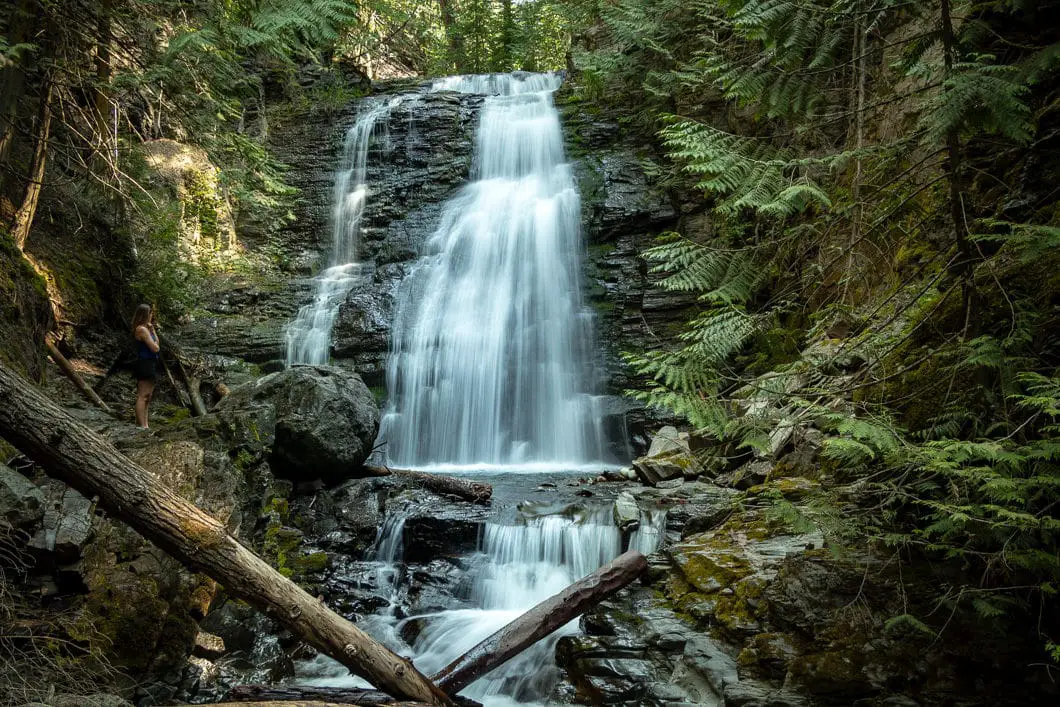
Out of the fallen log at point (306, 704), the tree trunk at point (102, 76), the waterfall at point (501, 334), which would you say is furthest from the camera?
the waterfall at point (501, 334)

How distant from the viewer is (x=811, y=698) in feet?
12.8

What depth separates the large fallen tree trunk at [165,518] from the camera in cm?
348

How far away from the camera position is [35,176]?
7059mm

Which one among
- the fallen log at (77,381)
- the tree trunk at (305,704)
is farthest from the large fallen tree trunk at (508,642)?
the fallen log at (77,381)

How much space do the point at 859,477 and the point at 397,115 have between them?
14754mm

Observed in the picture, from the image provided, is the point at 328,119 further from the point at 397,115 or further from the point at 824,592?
the point at 824,592

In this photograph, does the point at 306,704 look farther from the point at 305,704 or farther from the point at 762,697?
the point at 762,697

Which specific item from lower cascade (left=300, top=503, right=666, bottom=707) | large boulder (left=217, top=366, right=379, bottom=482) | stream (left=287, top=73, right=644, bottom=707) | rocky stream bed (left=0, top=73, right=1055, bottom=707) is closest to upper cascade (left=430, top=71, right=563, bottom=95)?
stream (left=287, top=73, right=644, bottom=707)

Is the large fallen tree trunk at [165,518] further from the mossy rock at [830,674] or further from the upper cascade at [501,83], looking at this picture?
the upper cascade at [501,83]

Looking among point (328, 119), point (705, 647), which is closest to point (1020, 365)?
point (705, 647)

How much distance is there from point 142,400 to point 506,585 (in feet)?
15.4

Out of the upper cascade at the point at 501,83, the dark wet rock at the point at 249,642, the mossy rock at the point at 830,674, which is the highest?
the upper cascade at the point at 501,83

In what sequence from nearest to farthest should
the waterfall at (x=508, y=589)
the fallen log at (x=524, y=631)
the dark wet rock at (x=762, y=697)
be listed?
the dark wet rock at (x=762, y=697), the fallen log at (x=524, y=631), the waterfall at (x=508, y=589)

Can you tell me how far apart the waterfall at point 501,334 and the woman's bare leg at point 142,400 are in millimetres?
3731
